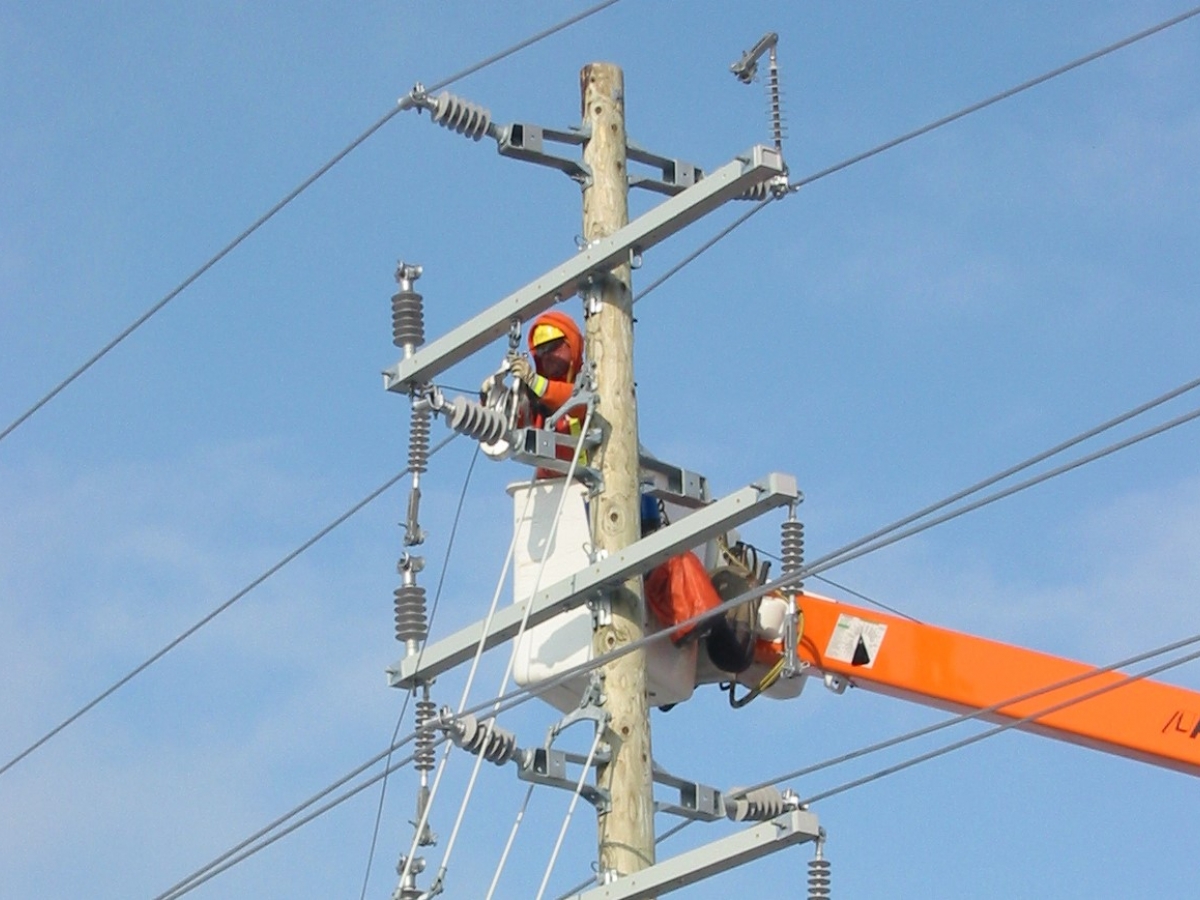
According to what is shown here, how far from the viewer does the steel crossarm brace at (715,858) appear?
35.2 feet

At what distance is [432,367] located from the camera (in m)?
12.1

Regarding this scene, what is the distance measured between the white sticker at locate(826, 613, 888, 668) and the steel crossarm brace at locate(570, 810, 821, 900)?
7.33ft

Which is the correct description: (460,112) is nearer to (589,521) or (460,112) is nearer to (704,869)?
(589,521)

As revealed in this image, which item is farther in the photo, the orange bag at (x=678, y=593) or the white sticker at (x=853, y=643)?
the white sticker at (x=853, y=643)

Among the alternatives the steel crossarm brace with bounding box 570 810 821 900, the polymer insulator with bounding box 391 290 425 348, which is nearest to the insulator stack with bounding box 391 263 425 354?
the polymer insulator with bounding box 391 290 425 348

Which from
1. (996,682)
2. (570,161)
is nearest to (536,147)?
(570,161)

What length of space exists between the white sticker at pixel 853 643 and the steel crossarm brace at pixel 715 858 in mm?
2236

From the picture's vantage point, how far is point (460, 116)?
41.3 feet

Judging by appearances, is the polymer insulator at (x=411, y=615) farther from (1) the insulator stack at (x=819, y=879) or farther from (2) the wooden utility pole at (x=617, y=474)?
(1) the insulator stack at (x=819, y=879)

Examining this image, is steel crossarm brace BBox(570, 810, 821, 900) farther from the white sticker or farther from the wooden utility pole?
the white sticker

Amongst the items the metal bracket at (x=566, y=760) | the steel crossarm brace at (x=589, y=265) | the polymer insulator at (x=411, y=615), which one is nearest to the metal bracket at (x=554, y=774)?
the metal bracket at (x=566, y=760)

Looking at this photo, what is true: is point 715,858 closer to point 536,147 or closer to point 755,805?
point 755,805

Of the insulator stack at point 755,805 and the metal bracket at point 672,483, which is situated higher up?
the metal bracket at point 672,483

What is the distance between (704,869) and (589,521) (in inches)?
74.4
